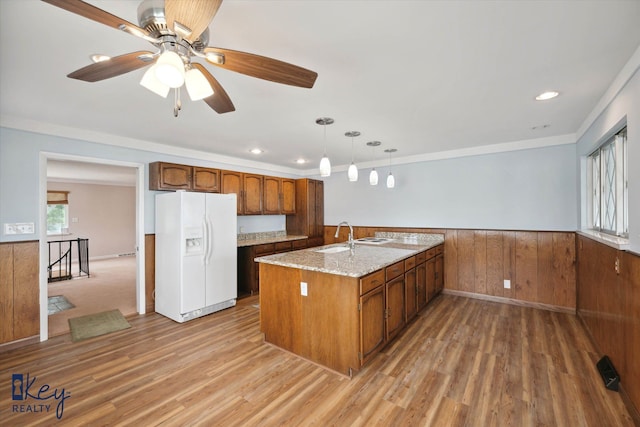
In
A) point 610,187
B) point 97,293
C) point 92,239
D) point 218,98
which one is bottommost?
point 97,293

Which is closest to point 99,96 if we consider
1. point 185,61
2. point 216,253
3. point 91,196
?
point 185,61

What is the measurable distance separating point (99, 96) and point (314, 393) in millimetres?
2970

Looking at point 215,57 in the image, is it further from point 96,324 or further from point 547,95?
point 96,324

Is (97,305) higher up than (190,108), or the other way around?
(190,108)

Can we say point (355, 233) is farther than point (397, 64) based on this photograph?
Yes

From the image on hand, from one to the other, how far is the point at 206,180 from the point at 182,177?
1.23 ft

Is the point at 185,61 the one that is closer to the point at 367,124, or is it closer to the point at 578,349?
the point at 367,124

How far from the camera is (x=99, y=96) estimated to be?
2354mm

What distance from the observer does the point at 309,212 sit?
581cm

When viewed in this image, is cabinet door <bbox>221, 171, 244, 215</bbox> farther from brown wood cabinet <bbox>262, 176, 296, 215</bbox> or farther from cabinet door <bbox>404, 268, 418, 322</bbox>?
cabinet door <bbox>404, 268, 418, 322</bbox>

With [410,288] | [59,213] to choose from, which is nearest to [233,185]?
[410,288]

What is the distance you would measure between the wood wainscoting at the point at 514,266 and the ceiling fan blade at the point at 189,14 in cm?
440

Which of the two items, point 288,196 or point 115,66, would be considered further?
point 288,196

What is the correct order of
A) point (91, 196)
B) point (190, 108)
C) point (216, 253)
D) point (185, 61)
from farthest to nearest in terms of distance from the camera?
point (91, 196), point (216, 253), point (190, 108), point (185, 61)
